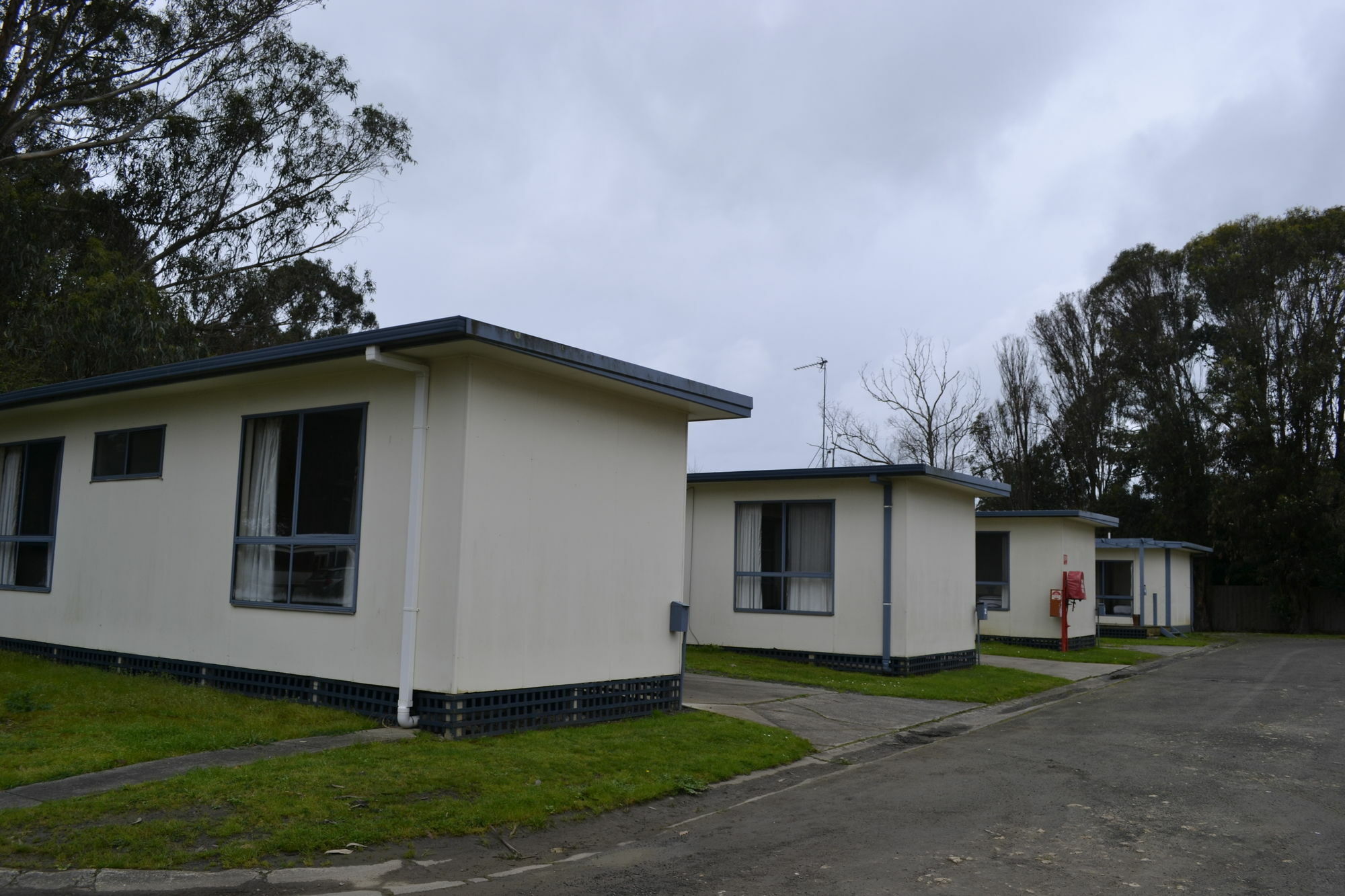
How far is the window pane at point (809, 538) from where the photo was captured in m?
17.4

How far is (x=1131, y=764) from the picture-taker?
948 centimetres

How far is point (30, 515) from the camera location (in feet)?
45.0

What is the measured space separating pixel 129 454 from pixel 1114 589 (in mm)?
28228

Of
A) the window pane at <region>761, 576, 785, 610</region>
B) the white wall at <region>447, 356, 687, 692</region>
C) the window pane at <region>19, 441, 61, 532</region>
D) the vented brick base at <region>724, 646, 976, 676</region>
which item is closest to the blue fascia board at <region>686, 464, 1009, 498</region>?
the window pane at <region>761, 576, 785, 610</region>

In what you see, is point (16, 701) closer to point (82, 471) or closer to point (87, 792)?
point (87, 792)

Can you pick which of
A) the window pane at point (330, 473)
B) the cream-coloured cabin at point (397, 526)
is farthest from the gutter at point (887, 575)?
the window pane at point (330, 473)

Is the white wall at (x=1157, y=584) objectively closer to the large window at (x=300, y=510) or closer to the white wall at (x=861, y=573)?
the white wall at (x=861, y=573)

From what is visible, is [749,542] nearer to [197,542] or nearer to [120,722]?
[197,542]

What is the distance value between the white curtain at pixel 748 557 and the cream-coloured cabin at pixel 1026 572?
7806 millimetres

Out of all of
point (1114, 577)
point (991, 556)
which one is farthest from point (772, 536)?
point (1114, 577)

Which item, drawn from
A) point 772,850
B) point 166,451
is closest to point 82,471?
point 166,451

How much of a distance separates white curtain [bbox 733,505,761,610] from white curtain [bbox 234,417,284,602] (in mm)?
9009

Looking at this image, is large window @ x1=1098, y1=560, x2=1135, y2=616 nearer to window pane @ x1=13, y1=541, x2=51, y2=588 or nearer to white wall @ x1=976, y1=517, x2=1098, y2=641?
white wall @ x1=976, y1=517, x2=1098, y2=641

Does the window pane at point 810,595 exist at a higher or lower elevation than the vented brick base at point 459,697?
higher
